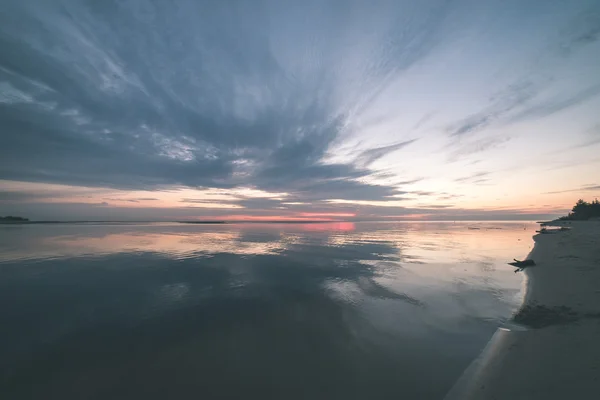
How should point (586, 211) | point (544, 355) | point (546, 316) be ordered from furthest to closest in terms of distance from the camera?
point (586, 211) < point (546, 316) < point (544, 355)

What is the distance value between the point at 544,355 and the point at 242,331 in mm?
11233

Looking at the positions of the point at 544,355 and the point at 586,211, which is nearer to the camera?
the point at 544,355

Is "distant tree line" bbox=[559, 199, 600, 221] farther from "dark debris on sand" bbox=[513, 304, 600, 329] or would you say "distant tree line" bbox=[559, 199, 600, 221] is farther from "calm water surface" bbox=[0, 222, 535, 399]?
"dark debris on sand" bbox=[513, 304, 600, 329]

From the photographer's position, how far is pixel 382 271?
2202 cm

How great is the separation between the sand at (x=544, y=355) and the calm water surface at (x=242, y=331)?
0.68 metres

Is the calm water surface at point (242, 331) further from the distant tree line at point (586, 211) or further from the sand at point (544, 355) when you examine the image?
the distant tree line at point (586, 211)

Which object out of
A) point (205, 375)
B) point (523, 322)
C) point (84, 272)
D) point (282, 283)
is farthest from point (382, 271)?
point (84, 272)

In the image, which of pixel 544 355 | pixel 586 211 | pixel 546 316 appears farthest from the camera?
pixel 586 211

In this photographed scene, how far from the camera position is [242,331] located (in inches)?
424

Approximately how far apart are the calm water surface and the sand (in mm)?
683

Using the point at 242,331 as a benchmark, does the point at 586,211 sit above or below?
above

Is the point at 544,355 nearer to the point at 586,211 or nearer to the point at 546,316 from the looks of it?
the point at 546,316

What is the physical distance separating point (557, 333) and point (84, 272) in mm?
31317

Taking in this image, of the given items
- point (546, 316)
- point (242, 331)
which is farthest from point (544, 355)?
point (242, 331)
